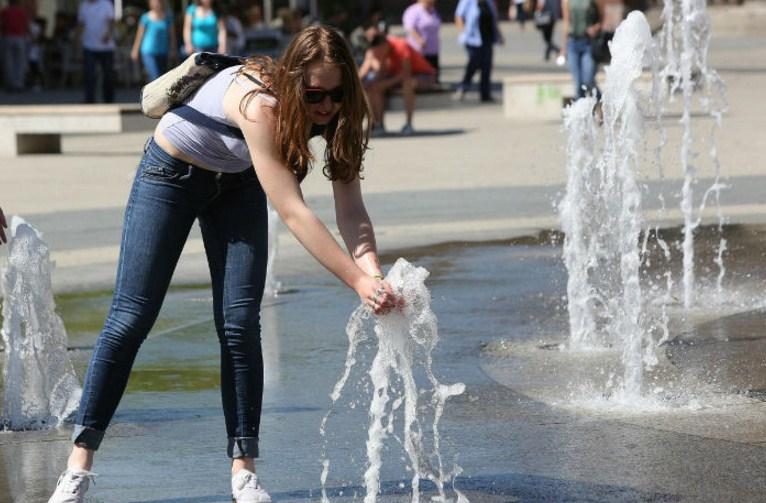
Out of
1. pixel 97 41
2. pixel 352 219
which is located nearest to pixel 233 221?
pixel 352 219

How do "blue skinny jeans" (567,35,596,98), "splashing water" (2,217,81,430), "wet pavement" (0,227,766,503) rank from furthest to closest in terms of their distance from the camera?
"blue skinny jeans" (567,35,596,98) → "splashing water" (2,217,81,430) → "wet pavement" (0,227,766,503)

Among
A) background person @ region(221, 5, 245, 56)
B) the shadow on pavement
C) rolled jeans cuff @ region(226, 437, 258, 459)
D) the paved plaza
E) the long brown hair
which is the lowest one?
the shadow on pavement

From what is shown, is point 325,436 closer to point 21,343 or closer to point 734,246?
point 21,343

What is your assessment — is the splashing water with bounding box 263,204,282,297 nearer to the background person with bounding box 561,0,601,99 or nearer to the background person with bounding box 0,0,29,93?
the background person with bounding box 561,0,601,99

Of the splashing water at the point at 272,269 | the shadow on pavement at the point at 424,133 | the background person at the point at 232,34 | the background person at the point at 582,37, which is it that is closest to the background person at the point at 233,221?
the splashing water at the point at 272,269

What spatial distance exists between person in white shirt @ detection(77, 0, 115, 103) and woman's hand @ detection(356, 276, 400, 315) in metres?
19.1

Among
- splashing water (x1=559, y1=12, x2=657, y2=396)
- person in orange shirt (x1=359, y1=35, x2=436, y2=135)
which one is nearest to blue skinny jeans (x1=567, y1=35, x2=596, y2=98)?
person in orange shirt (x1=359, y1=35, x2=436, y2=135)

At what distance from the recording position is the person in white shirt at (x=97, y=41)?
896 inches

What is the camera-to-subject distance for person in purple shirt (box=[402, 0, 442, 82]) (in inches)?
872

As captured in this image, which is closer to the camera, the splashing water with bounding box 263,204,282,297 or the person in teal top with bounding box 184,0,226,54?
the splashing water with bounding box 263,204,282,297

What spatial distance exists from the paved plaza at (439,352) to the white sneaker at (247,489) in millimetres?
113

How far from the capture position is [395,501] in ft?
15.9

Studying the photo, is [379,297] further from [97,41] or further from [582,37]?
[97,41]

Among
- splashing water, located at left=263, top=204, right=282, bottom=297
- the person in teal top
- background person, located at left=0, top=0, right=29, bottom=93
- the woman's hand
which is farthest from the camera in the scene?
background person, located at left=0, top=0, right=29, bottom=93
